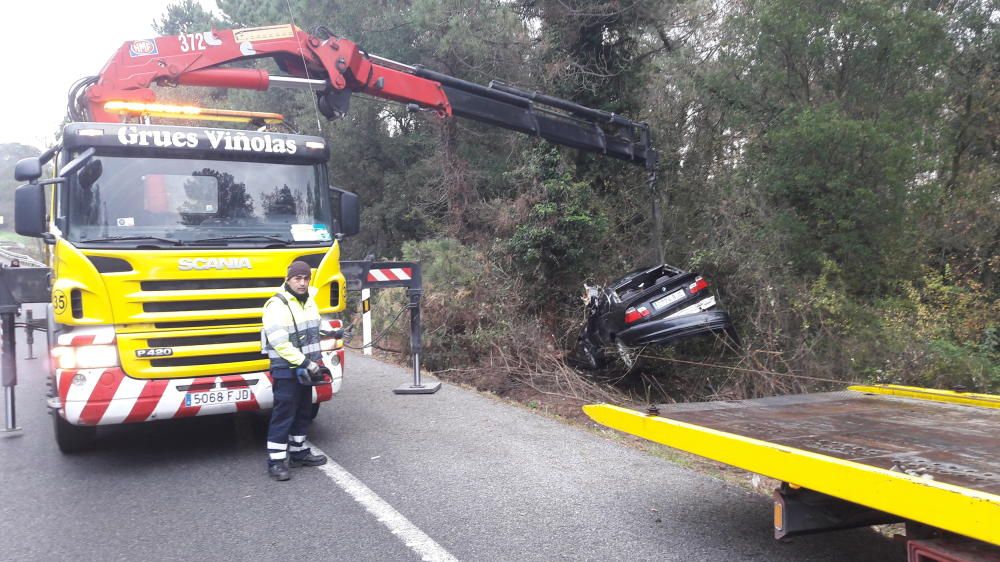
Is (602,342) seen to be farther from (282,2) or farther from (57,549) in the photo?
(282,2)

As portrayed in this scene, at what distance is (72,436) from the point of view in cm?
661

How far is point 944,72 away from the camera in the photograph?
1122cm

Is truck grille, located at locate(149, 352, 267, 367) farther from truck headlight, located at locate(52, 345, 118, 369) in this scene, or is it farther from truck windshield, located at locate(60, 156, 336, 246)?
truck windshield, located at locate(60, 156, 336, 246)

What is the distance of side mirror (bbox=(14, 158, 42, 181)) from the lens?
6086mm

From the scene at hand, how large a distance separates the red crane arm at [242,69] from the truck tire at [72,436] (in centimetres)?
313

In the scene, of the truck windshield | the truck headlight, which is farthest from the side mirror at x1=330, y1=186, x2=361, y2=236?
the truck headlight

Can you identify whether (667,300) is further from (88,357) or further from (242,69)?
(88,357)

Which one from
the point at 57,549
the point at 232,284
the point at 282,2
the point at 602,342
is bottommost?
the point at 57,549

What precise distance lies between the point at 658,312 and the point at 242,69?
5951 mm

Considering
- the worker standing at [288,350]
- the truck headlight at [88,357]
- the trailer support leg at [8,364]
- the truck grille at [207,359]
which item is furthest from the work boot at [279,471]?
the trailer support leg at [8,364]

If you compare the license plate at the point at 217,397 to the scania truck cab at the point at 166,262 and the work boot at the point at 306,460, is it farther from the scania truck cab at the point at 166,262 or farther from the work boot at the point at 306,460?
the work boot at the point at 306,460

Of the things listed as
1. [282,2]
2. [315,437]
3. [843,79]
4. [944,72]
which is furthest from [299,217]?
[282,2]

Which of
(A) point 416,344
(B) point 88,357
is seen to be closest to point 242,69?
(A) point 416,344

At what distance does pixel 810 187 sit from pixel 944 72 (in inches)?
118
